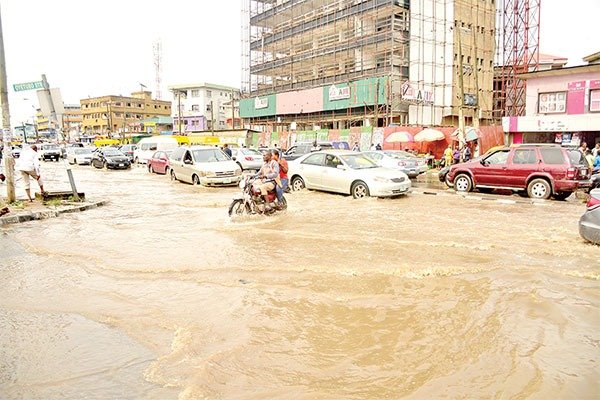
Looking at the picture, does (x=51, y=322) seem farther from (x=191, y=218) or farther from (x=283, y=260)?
(x=191, y=218)

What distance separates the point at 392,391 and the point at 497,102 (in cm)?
5434

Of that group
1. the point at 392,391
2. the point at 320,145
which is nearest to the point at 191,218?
the point at 392,391

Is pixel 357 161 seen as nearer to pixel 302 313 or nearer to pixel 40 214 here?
pixel 40 214

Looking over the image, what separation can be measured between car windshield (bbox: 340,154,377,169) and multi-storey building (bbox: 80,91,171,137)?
8451 cm

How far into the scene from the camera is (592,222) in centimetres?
772

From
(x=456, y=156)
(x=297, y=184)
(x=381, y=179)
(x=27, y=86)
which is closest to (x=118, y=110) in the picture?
(x=456, y=156)

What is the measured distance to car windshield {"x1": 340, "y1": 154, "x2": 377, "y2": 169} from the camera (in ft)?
47.7

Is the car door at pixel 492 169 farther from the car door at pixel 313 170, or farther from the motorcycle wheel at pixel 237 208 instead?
the motorcycle wheel at pixel 237 208

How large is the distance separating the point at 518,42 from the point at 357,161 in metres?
38.8

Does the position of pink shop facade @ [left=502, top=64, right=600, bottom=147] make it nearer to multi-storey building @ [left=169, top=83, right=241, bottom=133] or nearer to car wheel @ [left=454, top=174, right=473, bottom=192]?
car wheel @ [left=454, top=174, right=473, bottom=192]

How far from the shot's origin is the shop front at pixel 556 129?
27125 mm

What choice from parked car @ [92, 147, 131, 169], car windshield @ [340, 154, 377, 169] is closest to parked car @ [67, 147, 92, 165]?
parked car @ [92, 147, 131, 169]

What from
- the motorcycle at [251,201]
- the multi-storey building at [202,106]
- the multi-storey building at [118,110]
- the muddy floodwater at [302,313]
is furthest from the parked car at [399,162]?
the multi-storey building at [118,110]

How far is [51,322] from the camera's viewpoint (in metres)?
4.89
